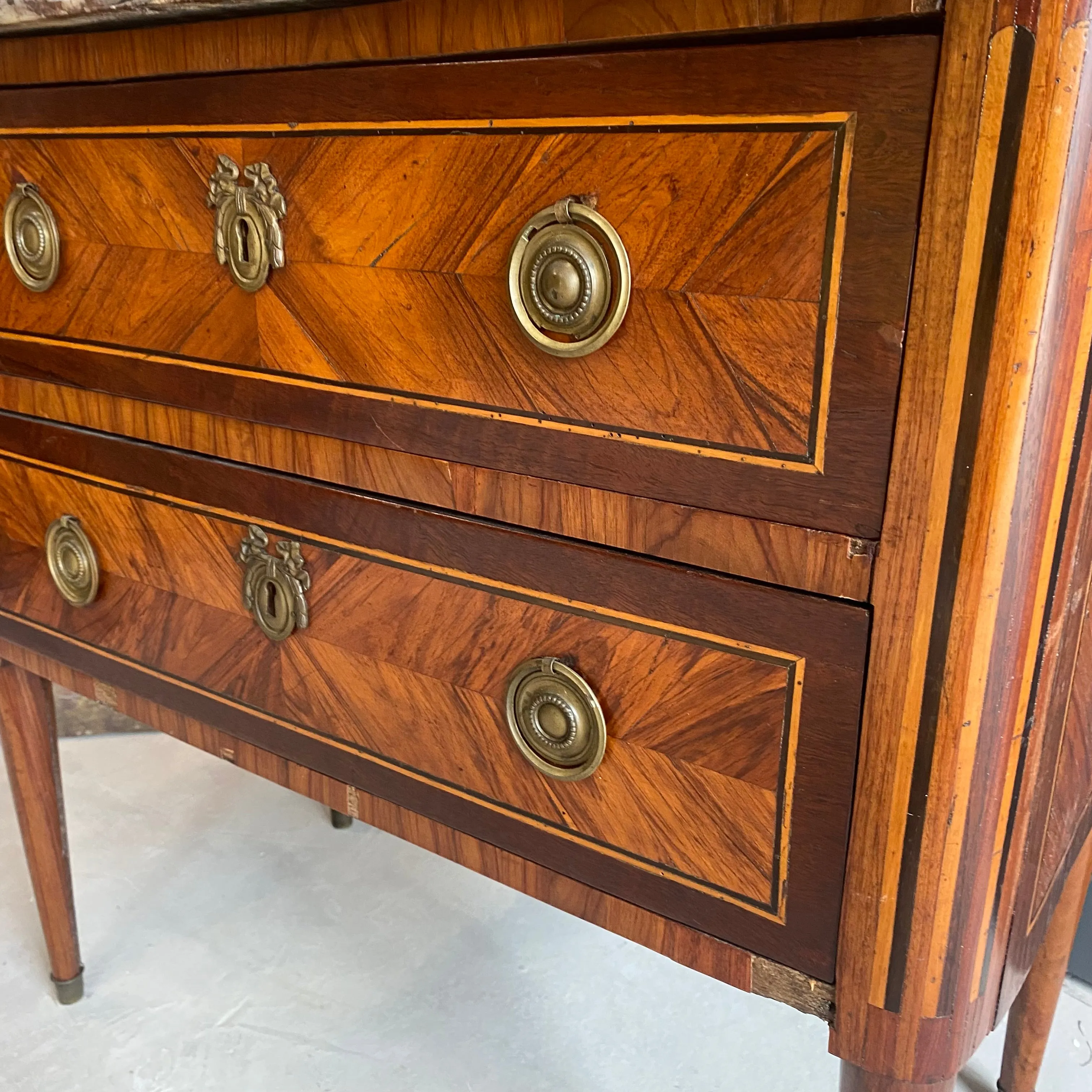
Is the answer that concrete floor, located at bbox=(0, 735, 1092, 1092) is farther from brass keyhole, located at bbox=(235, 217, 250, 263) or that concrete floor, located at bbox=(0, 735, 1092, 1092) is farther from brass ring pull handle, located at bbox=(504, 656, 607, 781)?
brass keyhole, located at bbox=(235, 217, 250, 263)

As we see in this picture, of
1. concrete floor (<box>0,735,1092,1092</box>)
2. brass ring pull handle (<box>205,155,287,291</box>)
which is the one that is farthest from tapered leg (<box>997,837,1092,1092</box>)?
brass ring pull handle (<box>205,155,287,291</box>)

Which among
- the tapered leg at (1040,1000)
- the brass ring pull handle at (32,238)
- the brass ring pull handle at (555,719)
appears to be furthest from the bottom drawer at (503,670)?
the tapered leg at (1040,1000)

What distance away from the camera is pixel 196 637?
2.22 ft

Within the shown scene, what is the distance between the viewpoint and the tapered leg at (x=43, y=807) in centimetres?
91

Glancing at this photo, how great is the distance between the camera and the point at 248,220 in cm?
55

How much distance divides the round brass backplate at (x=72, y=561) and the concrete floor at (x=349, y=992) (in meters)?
0.47

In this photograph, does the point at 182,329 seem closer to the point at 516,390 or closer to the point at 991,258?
the point at 516,390

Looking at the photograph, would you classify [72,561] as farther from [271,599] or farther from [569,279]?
[569,279]

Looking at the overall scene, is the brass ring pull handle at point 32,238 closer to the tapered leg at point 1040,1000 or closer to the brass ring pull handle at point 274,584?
the brass ring pull handle at point 274,584

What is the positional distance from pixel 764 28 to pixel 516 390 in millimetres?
181

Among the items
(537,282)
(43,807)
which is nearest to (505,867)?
(537,282)

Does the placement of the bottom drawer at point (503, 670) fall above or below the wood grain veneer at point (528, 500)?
below

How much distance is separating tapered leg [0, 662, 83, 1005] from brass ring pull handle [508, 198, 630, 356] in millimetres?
656

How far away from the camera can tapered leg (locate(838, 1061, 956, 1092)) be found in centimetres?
48
